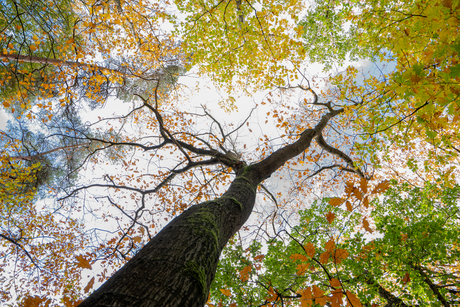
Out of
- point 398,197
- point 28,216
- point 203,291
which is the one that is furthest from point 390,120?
point 28,216

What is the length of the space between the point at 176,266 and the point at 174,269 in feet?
0.09

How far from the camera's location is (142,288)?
1.02 meters

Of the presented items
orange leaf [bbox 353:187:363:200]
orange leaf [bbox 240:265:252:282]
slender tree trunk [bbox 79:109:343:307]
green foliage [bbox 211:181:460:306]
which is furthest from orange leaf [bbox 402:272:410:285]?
slender tree trunk [bbox 79:109:343:307]

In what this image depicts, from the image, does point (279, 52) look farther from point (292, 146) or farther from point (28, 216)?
point (28, 216)

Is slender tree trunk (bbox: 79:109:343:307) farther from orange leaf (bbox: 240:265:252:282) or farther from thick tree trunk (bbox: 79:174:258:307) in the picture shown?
orange leaf (bbox: 240:265:252:282)

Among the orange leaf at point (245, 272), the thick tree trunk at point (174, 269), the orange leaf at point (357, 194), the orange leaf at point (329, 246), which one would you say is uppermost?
the orange leaf at point (357, 194)

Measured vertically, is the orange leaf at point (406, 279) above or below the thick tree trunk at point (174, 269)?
above

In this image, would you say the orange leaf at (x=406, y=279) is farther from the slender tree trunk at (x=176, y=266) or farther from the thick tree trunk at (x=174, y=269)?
the thick tree trunk at (x=174, y=269)

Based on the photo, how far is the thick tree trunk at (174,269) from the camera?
3.20 ft

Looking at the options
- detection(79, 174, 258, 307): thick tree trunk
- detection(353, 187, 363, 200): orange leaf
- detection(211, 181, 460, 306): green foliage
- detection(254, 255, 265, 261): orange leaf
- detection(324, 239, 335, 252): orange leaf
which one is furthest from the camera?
detection(254, 255, 265, 261): orange leaf

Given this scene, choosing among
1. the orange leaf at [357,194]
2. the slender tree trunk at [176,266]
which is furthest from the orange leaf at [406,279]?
the slender tree trunk at [176,266]

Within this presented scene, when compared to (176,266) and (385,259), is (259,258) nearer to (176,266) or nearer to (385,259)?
(385,259)

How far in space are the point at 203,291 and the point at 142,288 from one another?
1.40 ft

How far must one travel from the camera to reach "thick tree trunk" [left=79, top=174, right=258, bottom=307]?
0.98 meters
